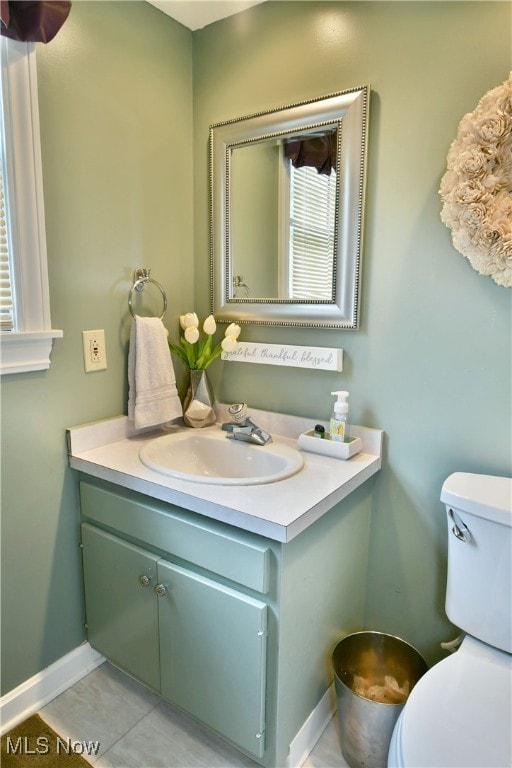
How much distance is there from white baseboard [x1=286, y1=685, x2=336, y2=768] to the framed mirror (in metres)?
1.15

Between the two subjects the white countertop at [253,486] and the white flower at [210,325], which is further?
the white flower at [210,325]

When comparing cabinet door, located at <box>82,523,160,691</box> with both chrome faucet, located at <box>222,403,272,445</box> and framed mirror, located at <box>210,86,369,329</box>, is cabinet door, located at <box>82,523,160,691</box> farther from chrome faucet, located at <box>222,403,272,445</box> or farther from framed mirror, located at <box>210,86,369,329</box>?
framed mirror, located at <box>210,86,369,329</box>

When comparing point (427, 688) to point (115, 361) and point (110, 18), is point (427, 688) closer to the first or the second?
point (115, 361)

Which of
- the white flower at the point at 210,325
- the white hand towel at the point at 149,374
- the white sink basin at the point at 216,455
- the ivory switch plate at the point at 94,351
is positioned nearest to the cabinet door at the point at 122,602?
the white sink basin at the point at 216,455

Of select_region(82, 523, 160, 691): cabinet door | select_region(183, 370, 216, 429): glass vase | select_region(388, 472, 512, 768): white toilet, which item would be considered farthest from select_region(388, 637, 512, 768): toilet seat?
select_region(183, 370, 216, 429): glass vase

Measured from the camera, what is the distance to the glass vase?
5.42 ft

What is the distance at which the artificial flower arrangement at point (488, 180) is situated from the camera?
1.09 m

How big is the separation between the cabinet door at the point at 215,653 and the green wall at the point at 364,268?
45cm

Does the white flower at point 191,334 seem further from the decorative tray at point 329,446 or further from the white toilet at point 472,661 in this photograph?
the white toilet at point 472,661

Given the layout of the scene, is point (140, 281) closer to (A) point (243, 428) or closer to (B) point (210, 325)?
(B) point (210, 325)

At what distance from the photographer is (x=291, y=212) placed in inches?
57.9

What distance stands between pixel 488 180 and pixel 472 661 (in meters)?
1.16

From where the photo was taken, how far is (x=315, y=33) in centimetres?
138

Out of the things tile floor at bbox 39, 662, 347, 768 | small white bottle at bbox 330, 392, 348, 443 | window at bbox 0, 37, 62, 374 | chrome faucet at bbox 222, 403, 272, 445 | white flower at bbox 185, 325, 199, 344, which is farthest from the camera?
white flower at bbox 185, 325, 199, 344
